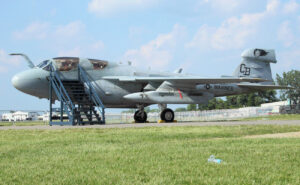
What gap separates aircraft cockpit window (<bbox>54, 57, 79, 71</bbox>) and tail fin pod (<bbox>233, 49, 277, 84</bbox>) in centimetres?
1288

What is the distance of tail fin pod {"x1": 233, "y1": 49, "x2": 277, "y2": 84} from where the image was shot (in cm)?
2684

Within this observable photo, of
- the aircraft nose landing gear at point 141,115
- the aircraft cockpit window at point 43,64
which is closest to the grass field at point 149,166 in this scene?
the aircraft cockpit window at point 43,64

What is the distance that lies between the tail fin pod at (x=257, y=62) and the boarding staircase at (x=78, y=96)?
471 inches

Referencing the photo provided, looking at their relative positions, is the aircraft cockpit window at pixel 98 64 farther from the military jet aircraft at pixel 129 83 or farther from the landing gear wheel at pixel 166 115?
the landing gear wheel at pixel 166 115

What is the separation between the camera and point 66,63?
21578 millimetres

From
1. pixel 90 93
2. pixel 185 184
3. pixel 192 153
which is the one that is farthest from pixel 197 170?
pixel 90 93

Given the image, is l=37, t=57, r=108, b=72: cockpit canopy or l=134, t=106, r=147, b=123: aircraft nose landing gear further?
l=134, t=106, r=147, b=123: aircraft nose landing gear

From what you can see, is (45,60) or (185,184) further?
(45,60)

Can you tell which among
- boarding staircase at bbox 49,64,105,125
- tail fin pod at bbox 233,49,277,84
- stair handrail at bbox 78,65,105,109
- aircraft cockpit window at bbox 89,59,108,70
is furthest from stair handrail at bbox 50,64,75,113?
tail fin pod at bbox 233,49,277,84

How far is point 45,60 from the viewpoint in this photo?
70.3ft

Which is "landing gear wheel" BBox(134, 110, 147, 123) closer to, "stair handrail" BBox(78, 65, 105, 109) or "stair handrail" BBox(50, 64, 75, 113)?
"stair handrail" BBox(78, 65, 105, 109)

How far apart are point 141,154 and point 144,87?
17.1 meters

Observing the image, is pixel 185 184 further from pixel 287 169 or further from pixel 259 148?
pixel 259 148

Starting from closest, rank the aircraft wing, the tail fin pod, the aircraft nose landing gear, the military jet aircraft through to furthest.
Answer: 1. the military jet aircraft
2. the aircraft wing
3. the aircraft nose landing gear
4. the tail fin pod
